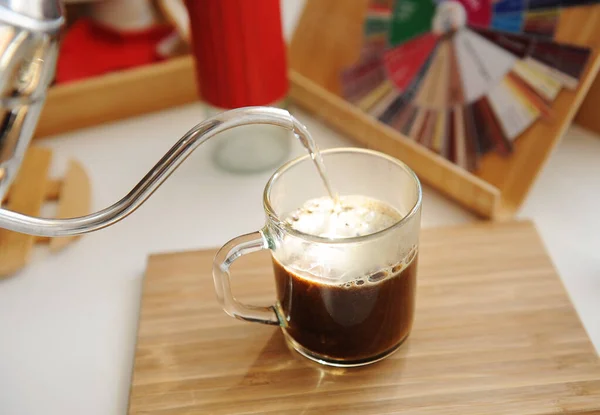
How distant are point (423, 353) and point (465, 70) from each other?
35 centimetres

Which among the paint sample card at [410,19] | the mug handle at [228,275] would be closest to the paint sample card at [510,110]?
the paint sample card at [410,19]

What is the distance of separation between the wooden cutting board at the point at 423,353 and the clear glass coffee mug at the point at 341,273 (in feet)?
0.08

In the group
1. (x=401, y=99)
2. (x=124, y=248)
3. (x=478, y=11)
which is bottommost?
(x=124, y=248)

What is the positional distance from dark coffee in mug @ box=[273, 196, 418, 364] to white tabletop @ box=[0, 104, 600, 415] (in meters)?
0.14

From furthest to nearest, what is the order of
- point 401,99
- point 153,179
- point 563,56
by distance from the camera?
point 401,99
point 563,56
point 153,179

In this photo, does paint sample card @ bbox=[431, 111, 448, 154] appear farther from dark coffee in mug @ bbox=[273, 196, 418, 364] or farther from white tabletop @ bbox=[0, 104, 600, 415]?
dark coffee in mug @ bbox=[273, 196, 418, 364]

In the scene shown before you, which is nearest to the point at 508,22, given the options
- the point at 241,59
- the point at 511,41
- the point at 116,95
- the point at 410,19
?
the point at 511,41

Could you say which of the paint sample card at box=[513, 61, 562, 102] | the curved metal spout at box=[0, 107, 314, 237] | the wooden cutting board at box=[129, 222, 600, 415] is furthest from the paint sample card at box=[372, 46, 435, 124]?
the curved metal spout at box=[0, 107, 314, 237]

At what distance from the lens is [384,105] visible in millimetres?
784

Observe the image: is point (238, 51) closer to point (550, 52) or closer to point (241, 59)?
point (241, 59)

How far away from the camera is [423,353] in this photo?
0.51 metres

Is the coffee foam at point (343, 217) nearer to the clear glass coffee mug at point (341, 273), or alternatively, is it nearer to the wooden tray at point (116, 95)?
the clear glass coffee mug at point (341, 273)

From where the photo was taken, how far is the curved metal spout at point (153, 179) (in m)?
0.44

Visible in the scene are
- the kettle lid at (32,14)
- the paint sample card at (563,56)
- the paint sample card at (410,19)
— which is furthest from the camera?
the paint sample card at (410,19)
